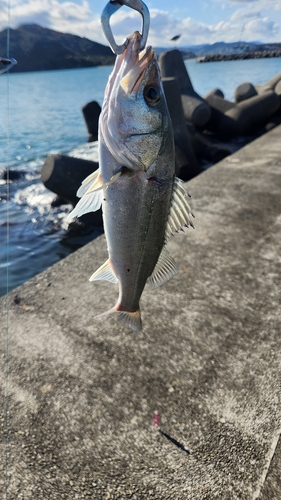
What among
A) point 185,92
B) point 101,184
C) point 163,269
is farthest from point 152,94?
point 185,92

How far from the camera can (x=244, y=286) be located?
12.3ft

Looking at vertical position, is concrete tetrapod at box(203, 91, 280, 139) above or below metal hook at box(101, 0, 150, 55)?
below

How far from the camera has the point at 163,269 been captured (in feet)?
7.07

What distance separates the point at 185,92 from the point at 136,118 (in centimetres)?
1471

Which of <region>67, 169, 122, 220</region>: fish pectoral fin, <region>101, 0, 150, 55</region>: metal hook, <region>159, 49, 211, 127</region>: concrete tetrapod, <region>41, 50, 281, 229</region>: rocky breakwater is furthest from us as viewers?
<region>159, 49, 211, 127</region>: concrete tetrapod

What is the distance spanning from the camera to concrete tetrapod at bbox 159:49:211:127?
14328 millimetres

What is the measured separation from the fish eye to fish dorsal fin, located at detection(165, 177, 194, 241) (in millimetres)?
380

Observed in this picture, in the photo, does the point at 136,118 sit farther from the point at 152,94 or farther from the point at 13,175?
the point at 13,175

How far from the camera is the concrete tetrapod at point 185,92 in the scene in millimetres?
14328

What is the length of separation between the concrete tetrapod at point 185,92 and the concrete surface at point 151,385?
1124 centimetres

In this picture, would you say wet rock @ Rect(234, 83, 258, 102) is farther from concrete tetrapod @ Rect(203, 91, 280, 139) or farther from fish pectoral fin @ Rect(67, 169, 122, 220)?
fish pectoral fin @ Rect(67, 169, 122, 220)

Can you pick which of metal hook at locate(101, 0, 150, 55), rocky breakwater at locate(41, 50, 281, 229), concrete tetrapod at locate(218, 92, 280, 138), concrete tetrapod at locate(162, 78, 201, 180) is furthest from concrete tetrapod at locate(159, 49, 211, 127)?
metal hook at locate(101, 0, 150, 55)

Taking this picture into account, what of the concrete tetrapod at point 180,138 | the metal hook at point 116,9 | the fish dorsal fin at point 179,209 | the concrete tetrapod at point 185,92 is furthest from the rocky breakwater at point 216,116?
the metal hook at point 116,9

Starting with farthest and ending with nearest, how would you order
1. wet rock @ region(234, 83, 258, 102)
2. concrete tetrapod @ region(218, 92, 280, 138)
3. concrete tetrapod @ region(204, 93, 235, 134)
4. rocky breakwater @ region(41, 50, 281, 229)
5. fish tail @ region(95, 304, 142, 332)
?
1. wet rock @ region(234, 83, 258, 102)
2. concrete tetrapod @ region(204, 93, 235, 134)
3. concrete tetrapod @ region(218, 92, 280, 138)
4. rocky breakwater @ region(41, 50, 281, 229)
5. fish tail @ region(95, 304, 142, 332)
